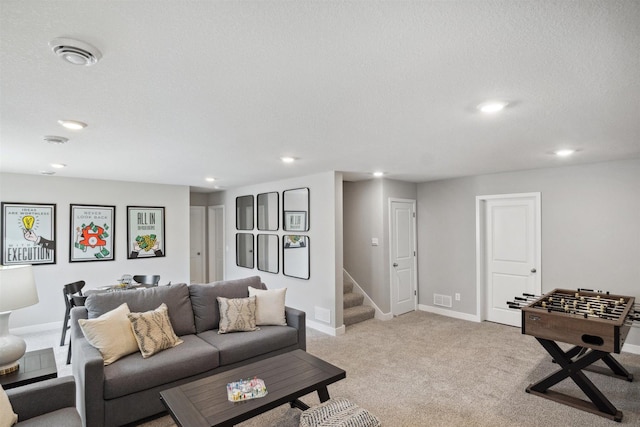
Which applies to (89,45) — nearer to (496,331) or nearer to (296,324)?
(296,324)

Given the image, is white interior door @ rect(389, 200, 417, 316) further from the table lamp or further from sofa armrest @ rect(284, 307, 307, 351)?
the table lamp

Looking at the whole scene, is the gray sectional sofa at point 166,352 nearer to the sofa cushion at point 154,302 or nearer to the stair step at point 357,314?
the sofa cushion at point 154,302

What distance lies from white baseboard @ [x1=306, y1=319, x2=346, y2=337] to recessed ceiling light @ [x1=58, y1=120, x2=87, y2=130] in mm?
3762

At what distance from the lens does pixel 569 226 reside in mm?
4516

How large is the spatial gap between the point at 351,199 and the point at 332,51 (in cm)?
466

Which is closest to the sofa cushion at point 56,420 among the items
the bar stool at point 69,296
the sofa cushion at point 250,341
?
the sofa cushion at point 250,341

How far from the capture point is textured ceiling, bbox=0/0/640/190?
1248 millimetres

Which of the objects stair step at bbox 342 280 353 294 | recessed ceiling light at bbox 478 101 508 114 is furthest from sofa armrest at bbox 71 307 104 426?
stair step at bbox 342 280 353 294

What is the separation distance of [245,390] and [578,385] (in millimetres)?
2740

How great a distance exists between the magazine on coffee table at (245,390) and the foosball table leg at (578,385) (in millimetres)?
2463

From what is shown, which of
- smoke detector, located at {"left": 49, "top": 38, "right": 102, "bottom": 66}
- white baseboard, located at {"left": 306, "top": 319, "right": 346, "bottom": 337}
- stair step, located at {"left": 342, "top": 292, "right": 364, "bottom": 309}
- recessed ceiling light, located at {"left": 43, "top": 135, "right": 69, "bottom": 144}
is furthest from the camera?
stair step, located at {"left": 342, "top": 292, "right": 364, "bottom": 309}

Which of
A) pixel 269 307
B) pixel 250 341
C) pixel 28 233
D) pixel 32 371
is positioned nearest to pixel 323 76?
pixel 250 341

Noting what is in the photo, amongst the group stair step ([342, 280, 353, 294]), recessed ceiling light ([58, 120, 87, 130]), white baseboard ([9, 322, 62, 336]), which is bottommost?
white baseboard ([9, 322, 62, 336])

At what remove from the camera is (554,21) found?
1.30 metres
